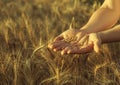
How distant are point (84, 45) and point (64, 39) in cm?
18

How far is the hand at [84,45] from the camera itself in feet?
5.76

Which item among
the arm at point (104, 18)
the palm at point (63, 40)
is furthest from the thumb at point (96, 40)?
the arm at point (104, 18)

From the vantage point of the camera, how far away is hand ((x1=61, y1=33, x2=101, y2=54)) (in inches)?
69.1

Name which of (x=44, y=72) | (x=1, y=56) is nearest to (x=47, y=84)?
(x=44, y=72)

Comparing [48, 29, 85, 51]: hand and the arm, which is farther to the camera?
the arm

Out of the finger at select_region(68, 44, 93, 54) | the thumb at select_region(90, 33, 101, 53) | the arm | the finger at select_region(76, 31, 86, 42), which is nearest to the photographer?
the thumb at select_region(90, 33, 101, 53)

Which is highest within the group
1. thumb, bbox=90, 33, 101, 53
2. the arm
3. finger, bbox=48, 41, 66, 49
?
the arm

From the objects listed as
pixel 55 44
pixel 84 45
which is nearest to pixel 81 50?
pixel 84 45

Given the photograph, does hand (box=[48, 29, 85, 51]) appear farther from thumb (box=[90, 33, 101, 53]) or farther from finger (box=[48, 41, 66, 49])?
thumb (box=[90, 33, 101, 53])

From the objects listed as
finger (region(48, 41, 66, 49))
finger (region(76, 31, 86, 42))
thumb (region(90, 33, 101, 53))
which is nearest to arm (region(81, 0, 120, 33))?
finger (region(76, 31, 86, 42))

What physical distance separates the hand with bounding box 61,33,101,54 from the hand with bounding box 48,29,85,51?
4 centimetres

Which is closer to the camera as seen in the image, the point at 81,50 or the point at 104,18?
the point at 81,50

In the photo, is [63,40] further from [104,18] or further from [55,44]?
[104,18]

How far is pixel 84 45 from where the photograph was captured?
1.85 m
